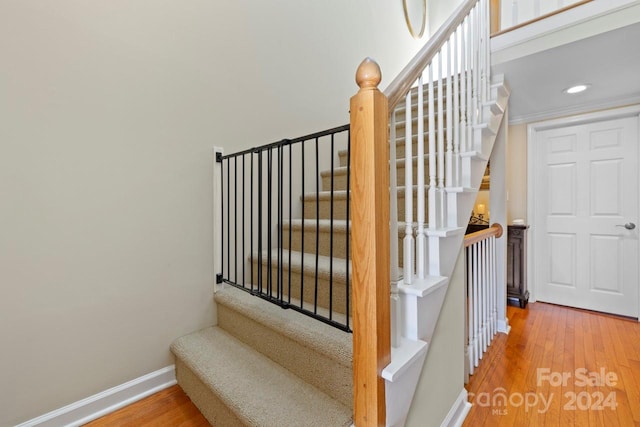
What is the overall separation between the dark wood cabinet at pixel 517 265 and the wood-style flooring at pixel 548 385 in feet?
1.59

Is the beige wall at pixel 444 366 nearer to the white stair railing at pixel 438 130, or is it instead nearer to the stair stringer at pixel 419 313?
the stair stringer at pixel 419 313

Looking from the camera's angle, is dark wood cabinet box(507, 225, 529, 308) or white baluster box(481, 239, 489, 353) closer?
white baluster box(481, 239, 489, 353)

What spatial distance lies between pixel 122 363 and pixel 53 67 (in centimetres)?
136

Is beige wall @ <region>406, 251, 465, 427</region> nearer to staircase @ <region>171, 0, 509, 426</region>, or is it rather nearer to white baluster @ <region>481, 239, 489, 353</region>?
staircase @ <region>171, 0, 509, 426</region>

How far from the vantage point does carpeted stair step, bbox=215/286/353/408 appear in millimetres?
1032

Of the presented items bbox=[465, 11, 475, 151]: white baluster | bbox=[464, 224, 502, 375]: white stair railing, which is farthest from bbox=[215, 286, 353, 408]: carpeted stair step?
bbox=[465, 11, 475, 151]: white baluster

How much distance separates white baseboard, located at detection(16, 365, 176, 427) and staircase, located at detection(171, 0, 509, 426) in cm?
10

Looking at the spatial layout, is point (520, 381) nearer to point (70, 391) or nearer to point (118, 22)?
point (70, 391)

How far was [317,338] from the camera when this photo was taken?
111 centimetres

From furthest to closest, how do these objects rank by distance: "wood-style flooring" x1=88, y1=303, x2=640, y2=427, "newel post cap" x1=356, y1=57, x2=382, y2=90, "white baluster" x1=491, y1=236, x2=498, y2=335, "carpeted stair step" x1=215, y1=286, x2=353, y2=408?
"white baluster" x1=491, y1=236, x2=498, y2=335, "wood-style flooring" x1=88, y1=303, x2=640, y2=427, "carpeted stair step" x1=215, y1=286, x2=353, y2=408, "newel post cap" x1=356, y1=57, x2=382, y2=90

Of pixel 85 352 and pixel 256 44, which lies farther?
pixel 256 44

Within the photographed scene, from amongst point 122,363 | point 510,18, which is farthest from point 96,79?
point 510,18

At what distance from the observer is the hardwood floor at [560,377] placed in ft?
4.76

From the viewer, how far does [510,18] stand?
218 centimetres
